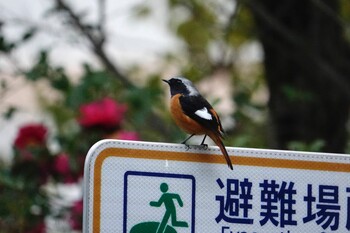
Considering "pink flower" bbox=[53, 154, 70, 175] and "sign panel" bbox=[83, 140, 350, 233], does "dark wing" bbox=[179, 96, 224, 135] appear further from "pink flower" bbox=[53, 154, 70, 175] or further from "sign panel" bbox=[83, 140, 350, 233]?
"pink flower" bbox=[53, 154, 70, 175]

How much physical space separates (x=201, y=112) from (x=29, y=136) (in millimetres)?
1749

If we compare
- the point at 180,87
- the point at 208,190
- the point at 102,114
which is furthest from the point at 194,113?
the point at 102,114

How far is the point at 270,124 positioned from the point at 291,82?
286 mm

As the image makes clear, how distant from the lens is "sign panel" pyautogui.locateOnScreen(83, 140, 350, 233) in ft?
8.41

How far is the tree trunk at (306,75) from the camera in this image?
5094 millimetres

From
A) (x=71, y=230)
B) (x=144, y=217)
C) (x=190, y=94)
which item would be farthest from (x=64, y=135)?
(x=144, y=217)

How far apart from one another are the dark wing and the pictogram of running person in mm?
309

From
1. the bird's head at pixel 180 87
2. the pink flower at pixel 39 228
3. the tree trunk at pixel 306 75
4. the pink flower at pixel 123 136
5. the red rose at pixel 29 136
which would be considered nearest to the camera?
the bird's head at pixel 180 87

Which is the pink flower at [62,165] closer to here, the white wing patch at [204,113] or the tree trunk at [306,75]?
the tree trunk at [306,75]

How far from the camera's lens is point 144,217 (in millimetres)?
2562

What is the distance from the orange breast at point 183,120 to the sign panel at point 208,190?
0.26 metres

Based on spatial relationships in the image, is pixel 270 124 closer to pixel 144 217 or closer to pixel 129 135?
pixel 129 135

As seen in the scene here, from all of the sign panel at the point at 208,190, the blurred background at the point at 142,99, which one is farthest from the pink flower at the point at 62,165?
the sign panel at the point at 208,190

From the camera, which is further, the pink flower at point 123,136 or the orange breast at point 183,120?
the pink flower at point 123,136
